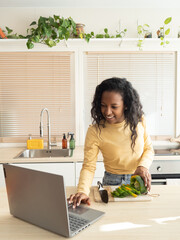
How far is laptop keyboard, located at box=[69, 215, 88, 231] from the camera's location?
0.90 metres

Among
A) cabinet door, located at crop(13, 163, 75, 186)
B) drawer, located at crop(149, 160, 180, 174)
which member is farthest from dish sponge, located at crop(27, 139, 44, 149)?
drawer, located at crop(149, 160, 180, 174)

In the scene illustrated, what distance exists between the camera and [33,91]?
2.87 m

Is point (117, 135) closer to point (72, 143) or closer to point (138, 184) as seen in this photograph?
point (138, 184)

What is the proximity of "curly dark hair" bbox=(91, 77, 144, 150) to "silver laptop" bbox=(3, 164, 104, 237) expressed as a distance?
619 mm

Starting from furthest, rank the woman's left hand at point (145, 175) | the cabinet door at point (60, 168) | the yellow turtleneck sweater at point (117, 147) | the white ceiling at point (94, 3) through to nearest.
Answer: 1. the white ceiling at point (94, 3)
2. the cabinet door at point (60, 168)
3. the yellow turtleneck sweater at point (117, 147)
4. the woman's left hand at point (145, 175)

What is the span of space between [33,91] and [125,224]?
2.22 meters

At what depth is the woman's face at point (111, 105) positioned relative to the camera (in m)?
1.35

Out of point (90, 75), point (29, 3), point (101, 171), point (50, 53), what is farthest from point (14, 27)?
point (101, 171)

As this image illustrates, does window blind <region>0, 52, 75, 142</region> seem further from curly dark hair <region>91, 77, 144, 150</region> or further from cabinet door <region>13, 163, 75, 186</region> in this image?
curly dark hair <region>91, 77, 144, 150</region>

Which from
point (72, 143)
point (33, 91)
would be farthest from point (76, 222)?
point (33, 91)

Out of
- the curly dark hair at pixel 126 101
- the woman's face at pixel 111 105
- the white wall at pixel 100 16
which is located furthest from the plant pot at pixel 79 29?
the woman's face at pixel 111 105

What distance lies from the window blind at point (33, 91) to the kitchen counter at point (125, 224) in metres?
1.77

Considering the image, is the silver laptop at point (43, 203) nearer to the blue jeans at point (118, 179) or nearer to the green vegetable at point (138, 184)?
the green vegetable at point (138, 184)

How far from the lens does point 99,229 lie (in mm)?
907
